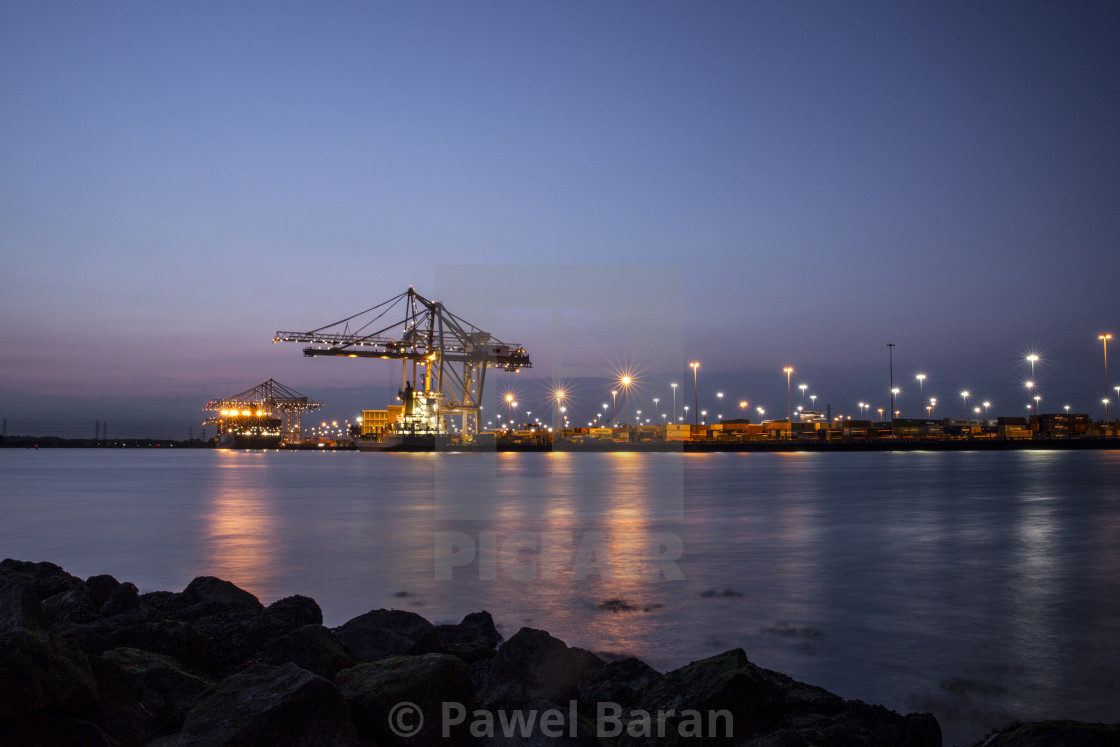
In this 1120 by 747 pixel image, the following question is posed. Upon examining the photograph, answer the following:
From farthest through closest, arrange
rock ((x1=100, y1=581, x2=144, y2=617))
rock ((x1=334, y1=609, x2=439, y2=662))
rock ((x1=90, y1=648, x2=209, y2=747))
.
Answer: rock ((x1=100, y1=581, x2=144, y2=617))
rock ((x1=334, y1=609, x2=439, y2=662))
rock ((x1=90, y1=648, x2=209, y2=747))

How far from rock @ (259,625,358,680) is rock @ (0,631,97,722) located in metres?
1.05

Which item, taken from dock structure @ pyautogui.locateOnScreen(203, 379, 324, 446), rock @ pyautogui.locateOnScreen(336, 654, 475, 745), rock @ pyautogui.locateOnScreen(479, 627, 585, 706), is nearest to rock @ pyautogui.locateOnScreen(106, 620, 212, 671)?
rock @ pyautogui.locateOnScreen(336, 654, 475, 745)

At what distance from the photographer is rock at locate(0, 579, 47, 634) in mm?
3990

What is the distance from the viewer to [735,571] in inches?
338

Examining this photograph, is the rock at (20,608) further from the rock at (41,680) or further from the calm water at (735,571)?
the calm water at (735,571)

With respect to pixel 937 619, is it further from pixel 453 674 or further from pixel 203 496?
pixel 203 496

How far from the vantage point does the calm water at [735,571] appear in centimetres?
497

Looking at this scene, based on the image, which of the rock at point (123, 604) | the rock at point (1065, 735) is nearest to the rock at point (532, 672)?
the rock at point (1065, 735)

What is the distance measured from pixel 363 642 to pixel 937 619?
469cm

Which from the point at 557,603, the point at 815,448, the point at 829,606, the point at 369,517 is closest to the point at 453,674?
the point at 557,603

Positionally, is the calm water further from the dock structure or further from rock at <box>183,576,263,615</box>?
the dock structure

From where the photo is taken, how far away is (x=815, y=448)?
77.1 meters

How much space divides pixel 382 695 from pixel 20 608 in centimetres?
246

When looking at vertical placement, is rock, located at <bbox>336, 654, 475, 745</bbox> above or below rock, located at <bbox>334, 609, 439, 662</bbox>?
above
